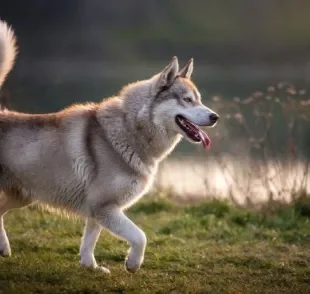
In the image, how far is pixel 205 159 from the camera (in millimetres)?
12406

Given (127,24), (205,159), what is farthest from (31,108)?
(127,24)

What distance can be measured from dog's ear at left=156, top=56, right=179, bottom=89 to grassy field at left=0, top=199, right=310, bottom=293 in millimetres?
1747

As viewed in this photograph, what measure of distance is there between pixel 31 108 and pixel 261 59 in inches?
1251

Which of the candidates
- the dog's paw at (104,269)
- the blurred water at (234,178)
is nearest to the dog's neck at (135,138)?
the dog's paw at (104,269)

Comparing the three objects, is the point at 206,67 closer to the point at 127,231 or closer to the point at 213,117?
the point at 213,117

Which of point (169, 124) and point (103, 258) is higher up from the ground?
point (169, 124)

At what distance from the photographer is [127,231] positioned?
21.0 ft

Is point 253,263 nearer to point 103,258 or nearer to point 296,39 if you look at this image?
point 103,258

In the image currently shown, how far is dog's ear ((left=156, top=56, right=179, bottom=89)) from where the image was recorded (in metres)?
6.72

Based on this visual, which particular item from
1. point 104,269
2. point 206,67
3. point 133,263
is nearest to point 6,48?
point 104,269

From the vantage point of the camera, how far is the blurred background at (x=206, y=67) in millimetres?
11156

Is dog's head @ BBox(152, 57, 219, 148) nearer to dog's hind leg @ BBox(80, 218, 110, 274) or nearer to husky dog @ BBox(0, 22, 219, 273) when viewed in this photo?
husky dog @ BBox(0, 22, 219, 273)

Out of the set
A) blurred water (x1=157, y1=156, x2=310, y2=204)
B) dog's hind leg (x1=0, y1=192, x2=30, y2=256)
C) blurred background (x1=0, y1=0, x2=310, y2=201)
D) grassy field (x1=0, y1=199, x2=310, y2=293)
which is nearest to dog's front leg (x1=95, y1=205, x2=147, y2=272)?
grassy field (x1=0, y1=199, x2=310, y2=293)

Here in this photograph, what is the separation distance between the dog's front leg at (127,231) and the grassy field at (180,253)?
17 cm
